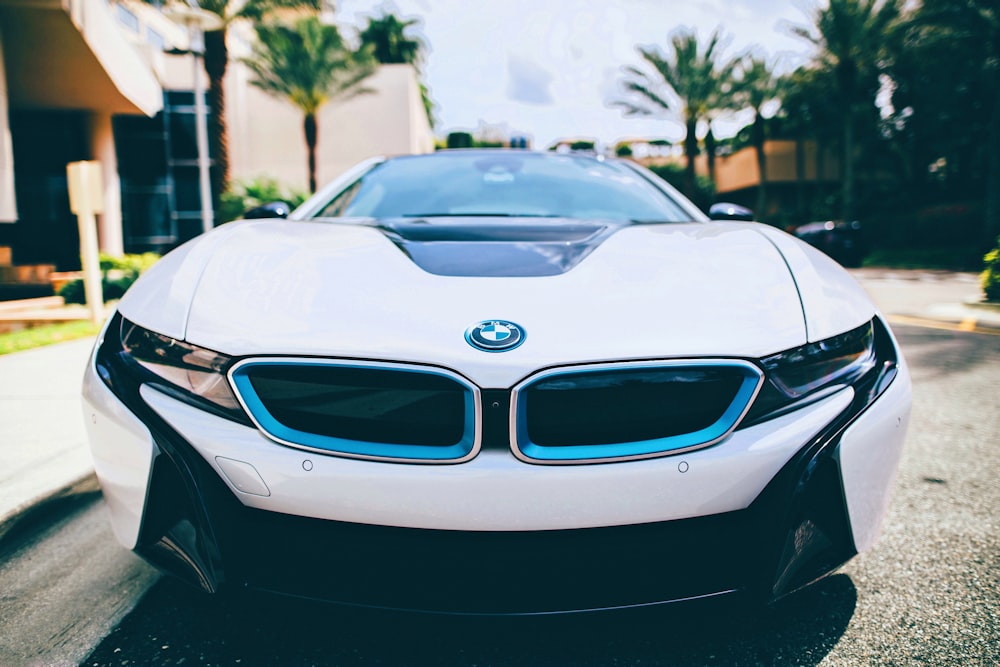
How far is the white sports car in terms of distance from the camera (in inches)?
54.7

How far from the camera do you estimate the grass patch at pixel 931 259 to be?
2220cm

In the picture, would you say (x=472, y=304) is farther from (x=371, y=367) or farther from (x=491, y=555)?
(x=491, y=555)

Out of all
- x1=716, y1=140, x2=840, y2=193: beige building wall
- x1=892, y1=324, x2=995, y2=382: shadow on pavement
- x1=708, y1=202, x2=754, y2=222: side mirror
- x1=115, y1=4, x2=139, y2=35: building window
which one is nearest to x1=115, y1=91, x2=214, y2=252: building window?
x1=115, y1=4, x2=139, y2=35: building window

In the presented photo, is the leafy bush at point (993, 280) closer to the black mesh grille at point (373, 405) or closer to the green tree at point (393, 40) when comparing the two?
the black mesh grille at point (373, 405)

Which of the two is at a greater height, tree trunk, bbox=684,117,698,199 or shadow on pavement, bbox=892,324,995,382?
tree trunk, bbox=684,117,698,199

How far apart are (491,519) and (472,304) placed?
0.47m

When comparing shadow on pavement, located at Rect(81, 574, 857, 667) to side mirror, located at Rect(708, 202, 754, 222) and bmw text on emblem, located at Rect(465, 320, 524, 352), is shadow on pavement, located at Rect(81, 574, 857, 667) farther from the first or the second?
side mirror, located at Rect(708, 202, 754, 222)

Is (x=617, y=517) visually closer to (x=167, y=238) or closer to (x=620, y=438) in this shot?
(x=620, y=438)

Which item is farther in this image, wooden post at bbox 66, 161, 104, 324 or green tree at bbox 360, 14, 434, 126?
green tree at bbox 360, 14, 434, 126

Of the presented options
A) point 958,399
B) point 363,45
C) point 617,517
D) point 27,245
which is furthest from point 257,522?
point 363,45

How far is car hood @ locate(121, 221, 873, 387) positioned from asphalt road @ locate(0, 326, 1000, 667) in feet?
1.72

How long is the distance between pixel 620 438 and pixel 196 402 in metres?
0.87

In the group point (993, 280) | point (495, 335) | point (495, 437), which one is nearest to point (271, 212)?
point (495, 335)

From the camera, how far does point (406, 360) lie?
4.77 feet
